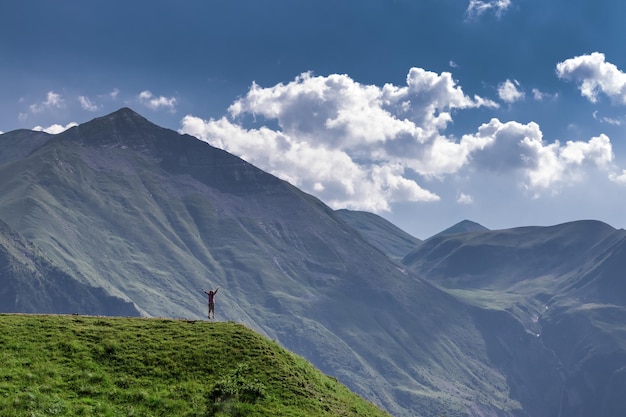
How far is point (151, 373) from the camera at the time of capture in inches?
2068

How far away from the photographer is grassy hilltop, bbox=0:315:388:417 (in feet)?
154

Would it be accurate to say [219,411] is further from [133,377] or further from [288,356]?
[288,356]

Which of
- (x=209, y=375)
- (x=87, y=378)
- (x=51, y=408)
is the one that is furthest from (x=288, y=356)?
(x=51, y=408)

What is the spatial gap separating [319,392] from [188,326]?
15407 millimetres

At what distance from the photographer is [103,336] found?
57.5 m

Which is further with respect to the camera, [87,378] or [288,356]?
[288,356]

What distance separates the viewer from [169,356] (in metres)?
55.7

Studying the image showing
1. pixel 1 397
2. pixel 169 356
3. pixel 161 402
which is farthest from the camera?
pixel 169 356

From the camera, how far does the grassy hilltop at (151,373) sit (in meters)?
46.9

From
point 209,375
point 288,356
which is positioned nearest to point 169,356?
point 209,375

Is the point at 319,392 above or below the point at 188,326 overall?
below

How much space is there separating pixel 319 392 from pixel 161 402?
14.9m

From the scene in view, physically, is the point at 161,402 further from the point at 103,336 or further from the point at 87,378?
the point at 103,336

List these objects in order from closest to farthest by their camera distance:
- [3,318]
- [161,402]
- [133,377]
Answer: [161,402]
[133,377]
[3,318]
